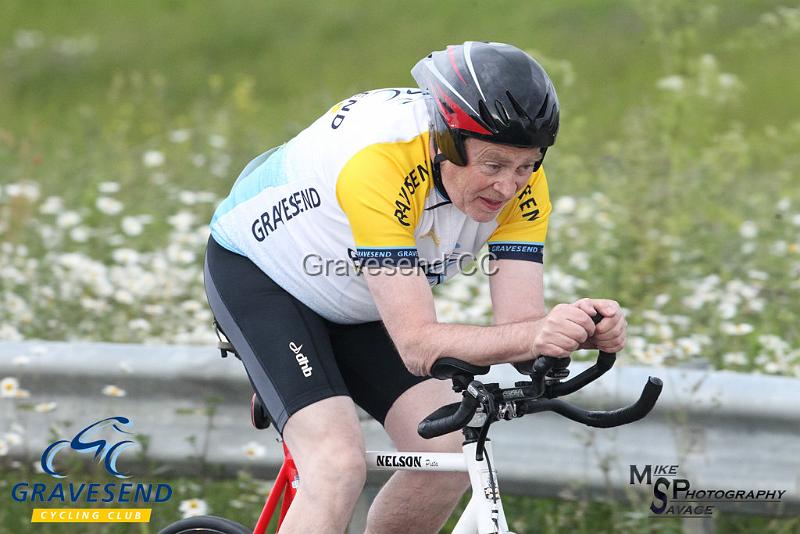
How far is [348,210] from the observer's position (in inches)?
120

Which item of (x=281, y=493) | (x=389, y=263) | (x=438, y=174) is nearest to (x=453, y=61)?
(x=438, y=174)

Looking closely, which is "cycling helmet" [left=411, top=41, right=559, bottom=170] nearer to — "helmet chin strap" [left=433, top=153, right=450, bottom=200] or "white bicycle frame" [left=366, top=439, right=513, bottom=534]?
"helmet chin strap" [left=433, top=153, right=450, bottom=200]

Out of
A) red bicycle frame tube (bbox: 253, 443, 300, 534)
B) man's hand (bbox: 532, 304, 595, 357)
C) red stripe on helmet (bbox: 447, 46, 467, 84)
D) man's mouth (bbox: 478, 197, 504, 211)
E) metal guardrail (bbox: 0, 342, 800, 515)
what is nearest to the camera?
man's hand (bbox: 532, 304, 595, 357)

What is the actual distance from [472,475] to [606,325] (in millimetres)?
585

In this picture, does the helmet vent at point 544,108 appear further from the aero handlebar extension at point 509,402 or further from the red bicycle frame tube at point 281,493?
the red bicycle frame tube at point 281,493

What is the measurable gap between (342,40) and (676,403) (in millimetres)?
9623

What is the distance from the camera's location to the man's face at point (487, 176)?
9.71 feet

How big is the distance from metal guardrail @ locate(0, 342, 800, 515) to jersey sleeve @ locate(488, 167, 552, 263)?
825 millimetres

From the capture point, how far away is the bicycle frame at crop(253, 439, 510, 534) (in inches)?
114

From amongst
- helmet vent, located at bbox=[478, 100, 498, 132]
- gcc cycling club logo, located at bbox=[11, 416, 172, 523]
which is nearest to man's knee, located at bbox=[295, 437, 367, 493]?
helmet vent, located at bbox=[478, 100, 498, 132]

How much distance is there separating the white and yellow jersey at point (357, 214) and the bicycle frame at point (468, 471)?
0.46 m

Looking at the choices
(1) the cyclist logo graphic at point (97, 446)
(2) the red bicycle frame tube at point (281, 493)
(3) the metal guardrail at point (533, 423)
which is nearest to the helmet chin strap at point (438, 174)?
(2) the red bicycle frame tube at point (281, 493)

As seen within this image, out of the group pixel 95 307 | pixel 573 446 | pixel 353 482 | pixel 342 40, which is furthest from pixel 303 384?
pixel 342 40

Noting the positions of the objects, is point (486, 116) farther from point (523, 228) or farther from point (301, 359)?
point (301, 359)
